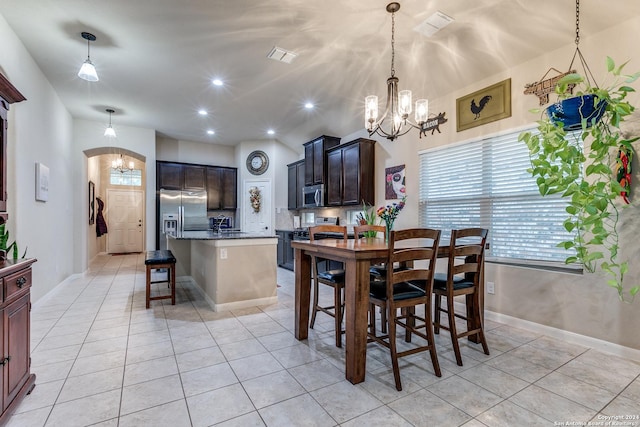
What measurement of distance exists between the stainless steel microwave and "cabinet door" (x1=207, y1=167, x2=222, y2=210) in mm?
2206

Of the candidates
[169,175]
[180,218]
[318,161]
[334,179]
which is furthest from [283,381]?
[169,175]

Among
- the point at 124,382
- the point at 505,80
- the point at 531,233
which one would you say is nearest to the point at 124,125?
the point at 124,382

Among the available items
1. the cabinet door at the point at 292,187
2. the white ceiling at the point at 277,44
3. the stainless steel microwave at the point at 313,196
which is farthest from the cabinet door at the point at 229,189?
the white ceiling at the point at 277,44

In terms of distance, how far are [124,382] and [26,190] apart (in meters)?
2.67

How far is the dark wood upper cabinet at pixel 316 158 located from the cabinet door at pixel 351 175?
580 mm

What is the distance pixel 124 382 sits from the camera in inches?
79.4

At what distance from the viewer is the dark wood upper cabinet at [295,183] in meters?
6.36

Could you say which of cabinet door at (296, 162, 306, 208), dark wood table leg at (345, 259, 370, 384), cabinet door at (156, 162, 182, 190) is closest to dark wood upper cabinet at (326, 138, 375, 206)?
cabinet door at (296, 162, 306, 208)

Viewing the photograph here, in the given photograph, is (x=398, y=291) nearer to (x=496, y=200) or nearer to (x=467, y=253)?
(x=467, y=253)

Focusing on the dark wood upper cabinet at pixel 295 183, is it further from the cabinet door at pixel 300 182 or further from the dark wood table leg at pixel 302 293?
the dark wood table leg at pixel 302 293

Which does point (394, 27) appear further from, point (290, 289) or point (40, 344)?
point (40, 344)

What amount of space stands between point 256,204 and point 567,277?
18.5 feet

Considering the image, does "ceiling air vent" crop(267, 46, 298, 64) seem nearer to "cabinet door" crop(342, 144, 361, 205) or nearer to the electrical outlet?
"cabinet door" crop(342, 144, 361, 205)

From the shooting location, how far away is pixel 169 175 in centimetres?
652
